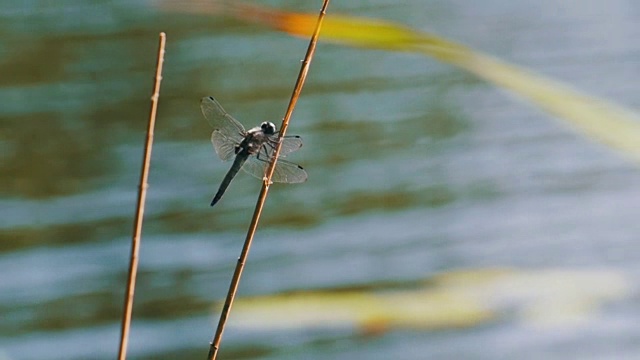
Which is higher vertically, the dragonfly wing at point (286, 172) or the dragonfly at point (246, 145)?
the dragonfly at point (246, 145)

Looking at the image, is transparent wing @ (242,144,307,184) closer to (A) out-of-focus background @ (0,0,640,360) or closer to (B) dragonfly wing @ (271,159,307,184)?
(B) dragonfly wing @ (271,159,307,184)

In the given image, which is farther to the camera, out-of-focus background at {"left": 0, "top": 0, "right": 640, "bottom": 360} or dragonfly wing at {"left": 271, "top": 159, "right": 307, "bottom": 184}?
out-of-focus background at {"left": 0, "top": 0, "right": 640, "bottom": 360}

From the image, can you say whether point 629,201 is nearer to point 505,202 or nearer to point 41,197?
point 505,202

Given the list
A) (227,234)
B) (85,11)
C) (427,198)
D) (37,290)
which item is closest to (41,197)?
(37,290)

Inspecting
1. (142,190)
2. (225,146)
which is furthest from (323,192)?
(142,190)

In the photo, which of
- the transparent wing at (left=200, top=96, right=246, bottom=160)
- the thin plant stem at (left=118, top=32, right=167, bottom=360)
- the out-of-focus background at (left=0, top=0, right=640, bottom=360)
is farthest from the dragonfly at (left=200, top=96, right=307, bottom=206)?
the thin plant stem at (left=118, top=32, right=167, bottom=360)

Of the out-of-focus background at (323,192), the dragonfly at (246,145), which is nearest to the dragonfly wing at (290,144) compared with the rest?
the dragonfly at (246,145)

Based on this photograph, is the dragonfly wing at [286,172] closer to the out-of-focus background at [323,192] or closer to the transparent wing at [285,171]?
the transparent wing at [285,171]

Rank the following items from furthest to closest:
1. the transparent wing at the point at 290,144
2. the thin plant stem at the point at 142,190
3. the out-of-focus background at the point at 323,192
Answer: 1. the out-of-focus background at the point at 323,192
2. the transparent wing at the point at 290,144
3. the thin plant stem at the point at 142,190
